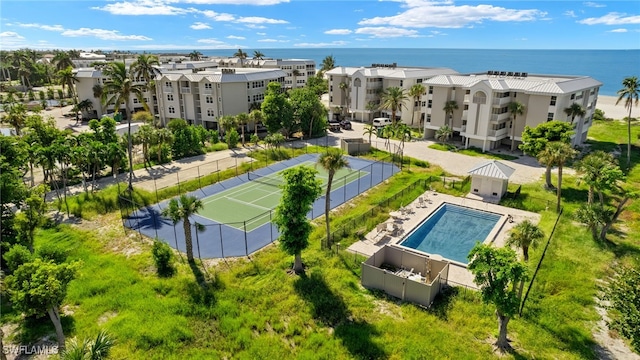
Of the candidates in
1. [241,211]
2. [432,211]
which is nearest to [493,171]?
[432,211]

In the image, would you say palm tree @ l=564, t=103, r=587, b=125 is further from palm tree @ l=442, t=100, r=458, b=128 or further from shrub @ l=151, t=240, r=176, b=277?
shrub @ l=151, t=240, r=176, b=277

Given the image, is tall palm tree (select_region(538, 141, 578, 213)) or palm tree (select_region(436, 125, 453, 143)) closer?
tall palm tree (select_region(538, 141, 578, 213))

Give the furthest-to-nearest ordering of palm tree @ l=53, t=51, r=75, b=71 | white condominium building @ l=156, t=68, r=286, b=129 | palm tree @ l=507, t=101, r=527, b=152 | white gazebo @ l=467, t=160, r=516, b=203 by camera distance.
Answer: palm tree @ l=53, t=51, r=75, b=71 < white condominium building @ l=156, t=68, r=286, b=129 < palm tree @ l=507, t=101, r=527, b=152 < white gazebo @ l=467, t=160, r=516, b=203

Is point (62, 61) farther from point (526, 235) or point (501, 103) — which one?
point (526, 235)

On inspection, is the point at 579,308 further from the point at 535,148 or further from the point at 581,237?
the point at 535,148

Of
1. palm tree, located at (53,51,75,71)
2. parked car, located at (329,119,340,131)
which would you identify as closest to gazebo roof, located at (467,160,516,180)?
parked car, located at (329,119,340,131)

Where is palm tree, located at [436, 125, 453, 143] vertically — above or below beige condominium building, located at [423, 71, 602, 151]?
below
